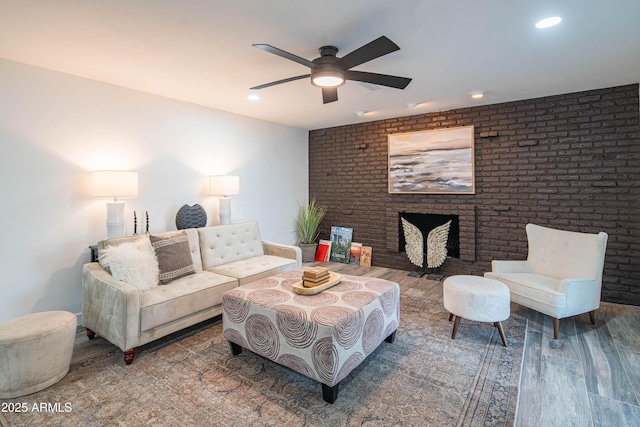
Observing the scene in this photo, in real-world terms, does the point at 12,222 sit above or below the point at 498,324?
above

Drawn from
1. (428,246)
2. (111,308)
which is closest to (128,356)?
(111,308)

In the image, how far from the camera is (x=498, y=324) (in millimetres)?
2803

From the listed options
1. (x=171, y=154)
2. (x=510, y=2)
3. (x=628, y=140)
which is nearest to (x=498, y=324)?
(x=510, y=2)

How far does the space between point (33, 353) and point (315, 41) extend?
118 inches

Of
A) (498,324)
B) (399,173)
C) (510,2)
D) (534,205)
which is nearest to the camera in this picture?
(510,2)

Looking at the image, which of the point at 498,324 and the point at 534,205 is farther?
the point at 534,205

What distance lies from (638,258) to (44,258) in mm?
6423

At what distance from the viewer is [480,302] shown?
2750 mm

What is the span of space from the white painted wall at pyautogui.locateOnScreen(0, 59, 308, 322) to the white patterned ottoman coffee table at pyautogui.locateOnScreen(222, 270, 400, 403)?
1.92m

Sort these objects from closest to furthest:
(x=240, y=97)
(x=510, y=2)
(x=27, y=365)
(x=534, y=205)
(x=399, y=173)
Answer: (x=510, y=2) < (x=27, y=365) < (x=240, y=97) < (x=534, y=205) < (x=399, y=173)

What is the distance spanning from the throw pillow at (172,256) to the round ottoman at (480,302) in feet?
8.80

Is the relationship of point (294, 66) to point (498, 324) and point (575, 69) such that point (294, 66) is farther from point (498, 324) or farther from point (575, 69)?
point (498, 324)

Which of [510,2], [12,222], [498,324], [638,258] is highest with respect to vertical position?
[510,2]

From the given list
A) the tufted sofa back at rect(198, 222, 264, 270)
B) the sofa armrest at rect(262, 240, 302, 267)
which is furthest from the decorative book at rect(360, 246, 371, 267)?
the tufted sofa back at rect(198, 222, 264, 270)
